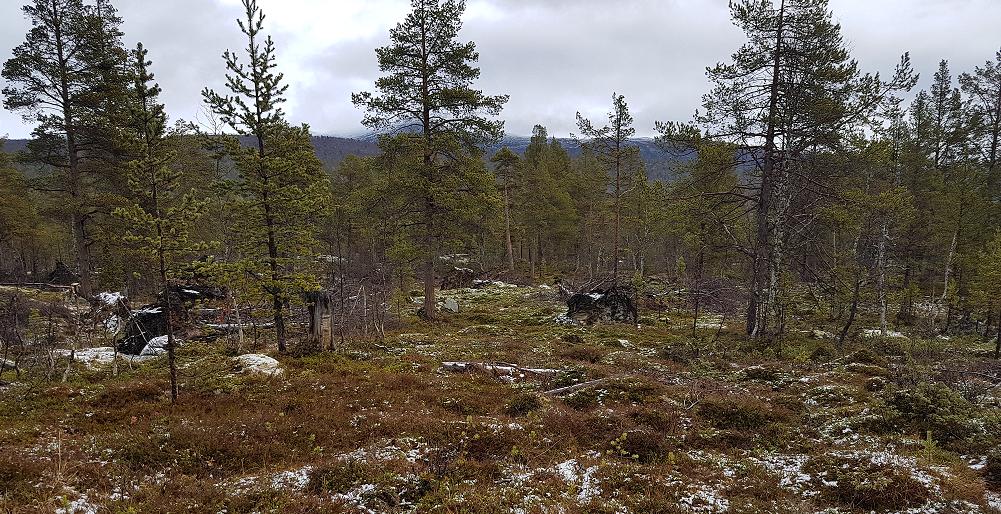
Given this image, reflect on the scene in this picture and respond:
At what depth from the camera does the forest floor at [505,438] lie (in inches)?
236

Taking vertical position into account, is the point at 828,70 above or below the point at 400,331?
above

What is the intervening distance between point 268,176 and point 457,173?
10.6 meters

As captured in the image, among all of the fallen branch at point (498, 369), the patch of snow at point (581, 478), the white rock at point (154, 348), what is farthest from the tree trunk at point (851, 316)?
the white rock at point (154, 348)

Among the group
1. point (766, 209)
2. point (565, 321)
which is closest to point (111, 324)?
point (565, 321)

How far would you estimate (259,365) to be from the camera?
12.2m

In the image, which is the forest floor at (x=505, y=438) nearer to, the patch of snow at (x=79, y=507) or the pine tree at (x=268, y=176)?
the patch of snow at (x=79, y=507)

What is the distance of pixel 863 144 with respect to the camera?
1480cm

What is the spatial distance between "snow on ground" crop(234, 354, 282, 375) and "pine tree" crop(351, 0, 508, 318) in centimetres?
1069

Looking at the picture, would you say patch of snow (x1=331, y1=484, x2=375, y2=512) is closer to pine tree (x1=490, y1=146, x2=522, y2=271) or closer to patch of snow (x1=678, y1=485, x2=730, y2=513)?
patch of snow (x1=678, y1=485, x2=730, y2=513)

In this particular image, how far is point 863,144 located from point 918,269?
30.0 m

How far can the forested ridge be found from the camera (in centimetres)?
664

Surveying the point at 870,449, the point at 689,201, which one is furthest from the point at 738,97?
the point at 870,449

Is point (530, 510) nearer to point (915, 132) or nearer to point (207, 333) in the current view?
point (207, 333)

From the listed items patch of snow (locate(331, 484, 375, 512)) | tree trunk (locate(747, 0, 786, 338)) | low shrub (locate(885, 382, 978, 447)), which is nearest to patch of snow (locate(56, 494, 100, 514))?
patch of snow (locate(331, 484, 375, 512))
